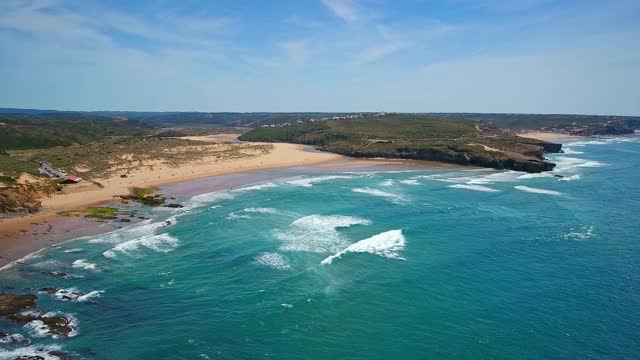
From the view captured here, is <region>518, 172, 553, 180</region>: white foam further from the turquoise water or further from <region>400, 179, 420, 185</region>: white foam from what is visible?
the turquoise water

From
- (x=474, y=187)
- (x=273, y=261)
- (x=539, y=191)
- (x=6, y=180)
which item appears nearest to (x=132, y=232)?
(x=273, y=261)

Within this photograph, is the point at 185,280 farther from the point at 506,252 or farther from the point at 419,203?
the point at 419,203

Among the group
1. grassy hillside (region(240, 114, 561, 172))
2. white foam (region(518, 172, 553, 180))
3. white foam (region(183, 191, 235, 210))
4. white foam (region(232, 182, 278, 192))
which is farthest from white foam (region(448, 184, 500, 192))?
white foam (region(183, 191, 235, 210))

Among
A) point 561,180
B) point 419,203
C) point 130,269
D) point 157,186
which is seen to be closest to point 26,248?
point 130,269

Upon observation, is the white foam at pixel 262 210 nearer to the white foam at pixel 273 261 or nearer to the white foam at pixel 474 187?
the white foam at pixel 273 261

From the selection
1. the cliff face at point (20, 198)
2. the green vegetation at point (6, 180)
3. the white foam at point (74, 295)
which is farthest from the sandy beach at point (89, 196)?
the white foam at point (74, 295)

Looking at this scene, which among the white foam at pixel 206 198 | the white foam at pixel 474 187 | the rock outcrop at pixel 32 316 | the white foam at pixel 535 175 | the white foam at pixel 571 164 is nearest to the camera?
the rock outcrop at pixel 32 316
